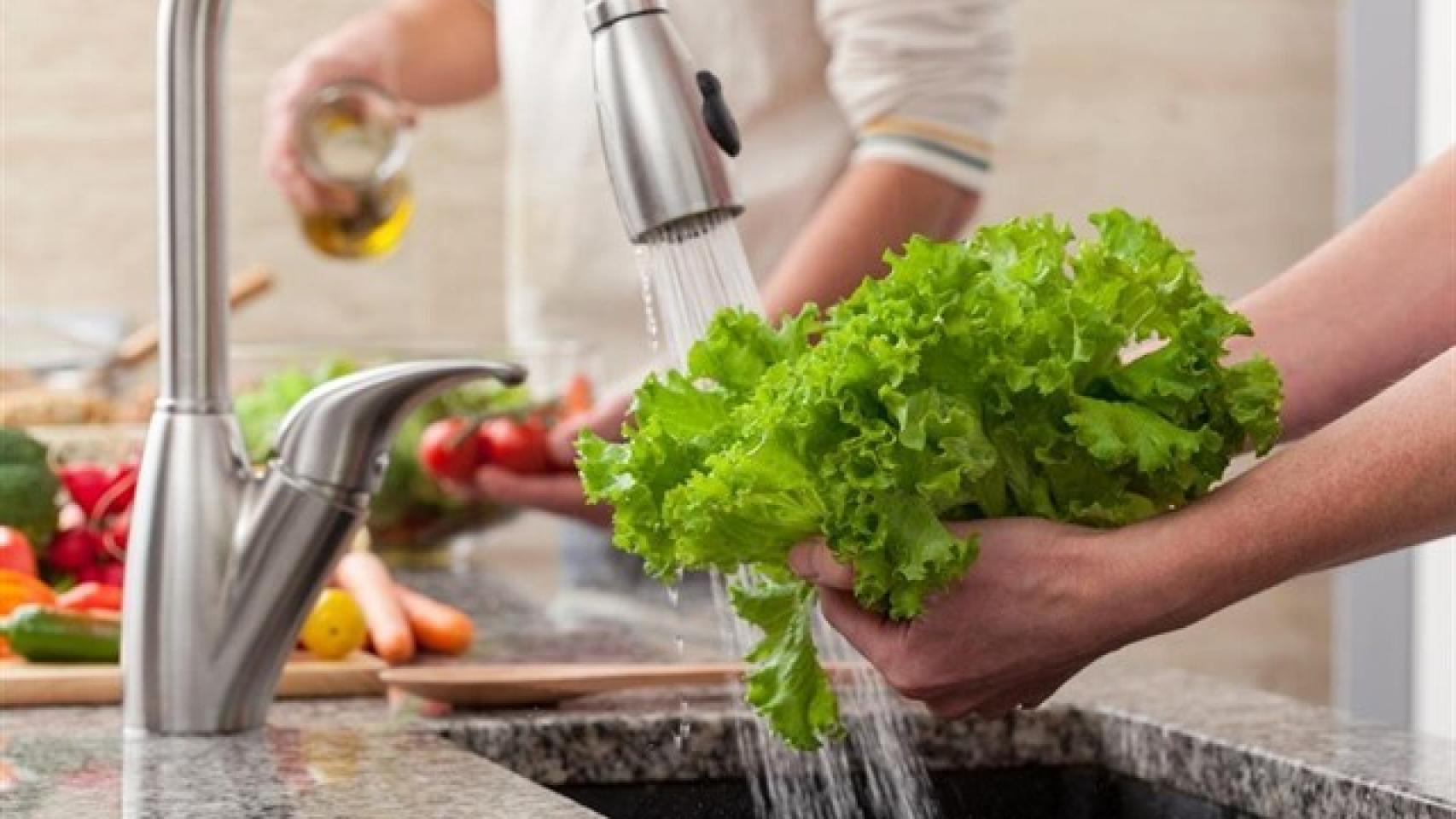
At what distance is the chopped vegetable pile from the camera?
1.20m

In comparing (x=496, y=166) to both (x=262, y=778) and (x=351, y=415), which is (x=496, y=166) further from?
(x=262, y=778)

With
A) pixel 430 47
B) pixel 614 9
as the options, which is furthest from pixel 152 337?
pixel 614 9

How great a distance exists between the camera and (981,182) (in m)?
2.64

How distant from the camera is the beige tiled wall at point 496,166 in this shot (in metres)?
4.66

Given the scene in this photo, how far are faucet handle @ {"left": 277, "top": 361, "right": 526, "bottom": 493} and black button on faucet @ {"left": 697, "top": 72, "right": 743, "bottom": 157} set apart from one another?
35cm

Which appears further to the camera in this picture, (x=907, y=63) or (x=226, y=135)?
(x=907, y=63)

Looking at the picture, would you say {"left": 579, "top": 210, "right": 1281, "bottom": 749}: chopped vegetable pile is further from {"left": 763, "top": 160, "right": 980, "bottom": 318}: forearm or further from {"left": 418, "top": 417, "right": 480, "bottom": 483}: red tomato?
{"left": 418, "top": 417, "right": 480, "bottom": 483}: red tomato

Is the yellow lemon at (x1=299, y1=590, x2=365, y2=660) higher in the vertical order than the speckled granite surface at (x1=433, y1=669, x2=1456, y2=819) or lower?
higher

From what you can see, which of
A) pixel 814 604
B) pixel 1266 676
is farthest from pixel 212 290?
pixel 1266 676

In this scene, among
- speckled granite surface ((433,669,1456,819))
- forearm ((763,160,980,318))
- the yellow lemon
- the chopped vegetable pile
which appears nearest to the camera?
the chopped vegetable pile

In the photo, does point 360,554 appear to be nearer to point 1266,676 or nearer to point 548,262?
point 548,262

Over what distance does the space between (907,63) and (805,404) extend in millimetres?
1442

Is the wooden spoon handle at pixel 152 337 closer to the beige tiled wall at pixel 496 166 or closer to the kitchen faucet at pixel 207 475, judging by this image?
the beige tiled wall at pixel 496 166

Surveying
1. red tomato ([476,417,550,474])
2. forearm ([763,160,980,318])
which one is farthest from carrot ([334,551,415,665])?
forearm ([763,160,980,318])
